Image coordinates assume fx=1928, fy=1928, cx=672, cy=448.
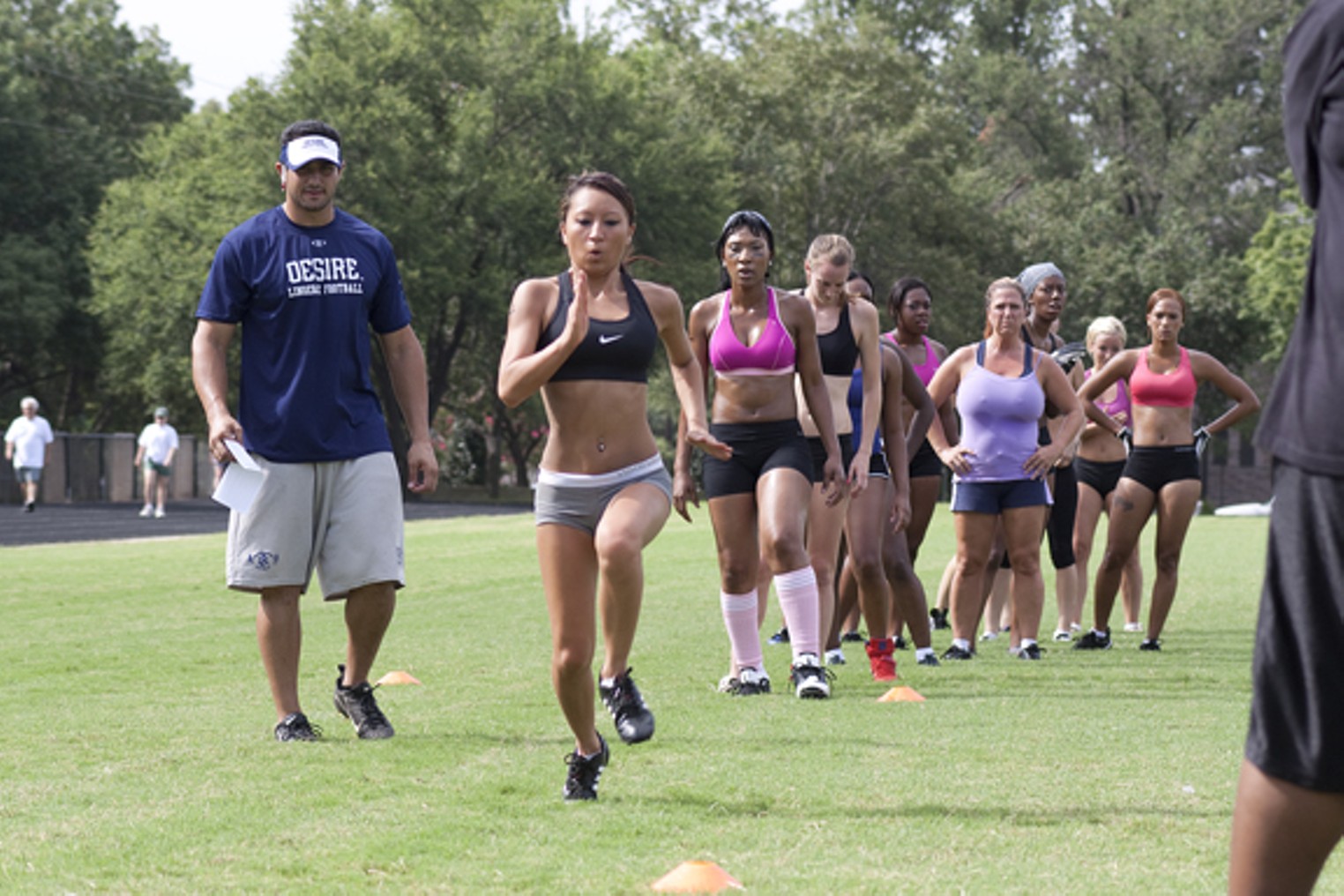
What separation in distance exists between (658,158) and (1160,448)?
3853 centimetres

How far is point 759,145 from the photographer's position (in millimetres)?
54500

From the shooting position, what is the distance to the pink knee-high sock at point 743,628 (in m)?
9.09

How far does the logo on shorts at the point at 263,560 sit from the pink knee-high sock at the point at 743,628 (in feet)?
8.12

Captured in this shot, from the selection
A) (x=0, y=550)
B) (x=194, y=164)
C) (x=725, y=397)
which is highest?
(x=194, y=164)

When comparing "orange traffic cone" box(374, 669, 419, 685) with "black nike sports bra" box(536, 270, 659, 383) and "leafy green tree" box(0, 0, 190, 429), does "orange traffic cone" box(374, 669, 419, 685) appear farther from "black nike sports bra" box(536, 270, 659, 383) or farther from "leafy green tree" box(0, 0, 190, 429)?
"leafy green tree" box(0, 0, 190, 429)

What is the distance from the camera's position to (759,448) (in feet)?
29.6

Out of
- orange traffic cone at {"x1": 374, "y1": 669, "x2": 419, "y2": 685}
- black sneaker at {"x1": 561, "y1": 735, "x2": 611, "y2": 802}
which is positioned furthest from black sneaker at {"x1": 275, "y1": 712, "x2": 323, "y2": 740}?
orange traffic cone at {"x1": 374, "y1": 669, "x2": 419, "y2": 685}

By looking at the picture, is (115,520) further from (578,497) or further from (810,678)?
(578,497)

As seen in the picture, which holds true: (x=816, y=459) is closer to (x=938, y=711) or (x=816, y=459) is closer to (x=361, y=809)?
(x=938, y=711)

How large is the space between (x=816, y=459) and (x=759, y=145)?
45326mm

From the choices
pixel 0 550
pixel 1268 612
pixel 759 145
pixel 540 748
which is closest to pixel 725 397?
pixel 540 748

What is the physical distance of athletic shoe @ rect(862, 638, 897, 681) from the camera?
9805 millimetres

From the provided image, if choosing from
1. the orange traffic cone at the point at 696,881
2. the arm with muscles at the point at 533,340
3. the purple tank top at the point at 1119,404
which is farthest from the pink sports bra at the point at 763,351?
the purple tank top at the point at 1119,404

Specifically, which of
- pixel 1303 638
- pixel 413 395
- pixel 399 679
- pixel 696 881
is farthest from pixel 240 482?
pixel 1303 638
